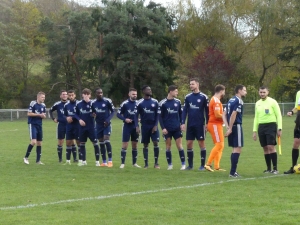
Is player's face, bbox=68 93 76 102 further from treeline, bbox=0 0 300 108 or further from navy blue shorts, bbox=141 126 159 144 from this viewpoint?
treeline, bbox=0 0 300 108

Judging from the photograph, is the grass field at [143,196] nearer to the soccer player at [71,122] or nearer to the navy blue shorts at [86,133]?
the navy blue shorts at [86,133]

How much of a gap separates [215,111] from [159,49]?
→ 44314 millimetres

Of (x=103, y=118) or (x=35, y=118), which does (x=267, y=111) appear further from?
(x=35, y=118)

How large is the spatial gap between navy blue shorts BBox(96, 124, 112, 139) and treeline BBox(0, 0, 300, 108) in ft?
129

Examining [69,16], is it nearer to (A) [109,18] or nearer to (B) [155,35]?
(A) [109,18]

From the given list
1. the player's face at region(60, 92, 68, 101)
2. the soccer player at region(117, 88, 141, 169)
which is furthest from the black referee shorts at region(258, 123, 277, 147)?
the player's face at region(60, 92, 68, 101)

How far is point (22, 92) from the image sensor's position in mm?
61156

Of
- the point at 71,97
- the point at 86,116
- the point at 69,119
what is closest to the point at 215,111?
the point at 86,116

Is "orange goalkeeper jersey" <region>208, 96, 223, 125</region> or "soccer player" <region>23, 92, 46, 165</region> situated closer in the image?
"orange goalkeeper jersey" <region>208, 96, 223, 125</region>

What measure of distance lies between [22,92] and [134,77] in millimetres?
12462

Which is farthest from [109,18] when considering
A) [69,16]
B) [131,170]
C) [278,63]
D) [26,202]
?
[26,202]

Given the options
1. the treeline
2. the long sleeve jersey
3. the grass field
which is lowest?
the grass field

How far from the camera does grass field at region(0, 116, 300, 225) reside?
26.3ft

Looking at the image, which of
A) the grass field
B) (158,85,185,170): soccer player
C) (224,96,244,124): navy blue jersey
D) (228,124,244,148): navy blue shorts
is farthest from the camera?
(158,85,185,170): soccer player
